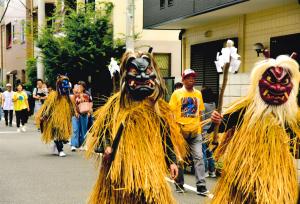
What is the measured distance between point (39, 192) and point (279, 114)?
15.2ft

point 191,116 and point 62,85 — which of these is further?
point 62,85

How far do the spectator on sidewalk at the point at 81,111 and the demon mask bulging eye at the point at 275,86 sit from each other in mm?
8707

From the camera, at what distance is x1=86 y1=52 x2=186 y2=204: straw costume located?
5.01 m

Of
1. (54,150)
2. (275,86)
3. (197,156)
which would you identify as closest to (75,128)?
(54,150)

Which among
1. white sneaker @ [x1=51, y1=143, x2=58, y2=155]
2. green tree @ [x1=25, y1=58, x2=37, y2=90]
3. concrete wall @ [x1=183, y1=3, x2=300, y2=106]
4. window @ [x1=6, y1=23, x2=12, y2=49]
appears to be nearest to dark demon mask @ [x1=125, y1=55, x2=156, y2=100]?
concrete wall @ [x1=183, y1=3, x2=300, y2=106]

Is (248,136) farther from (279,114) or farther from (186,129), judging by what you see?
(186,129)

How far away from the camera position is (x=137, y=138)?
16.9 ft

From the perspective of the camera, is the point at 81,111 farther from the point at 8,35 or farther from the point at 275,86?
the point at 8,35

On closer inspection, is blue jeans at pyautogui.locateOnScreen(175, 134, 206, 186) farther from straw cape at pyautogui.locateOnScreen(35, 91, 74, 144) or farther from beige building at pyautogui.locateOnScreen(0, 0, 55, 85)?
beige building at pyautogui.locateOnScreen(0, 0, 55, 85)

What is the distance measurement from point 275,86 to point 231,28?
10622 mm

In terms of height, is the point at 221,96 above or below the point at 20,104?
above

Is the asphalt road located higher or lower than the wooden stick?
lower

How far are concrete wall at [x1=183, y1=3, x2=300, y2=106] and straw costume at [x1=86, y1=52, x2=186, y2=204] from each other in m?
5.09

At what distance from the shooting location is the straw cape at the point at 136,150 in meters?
5.00
